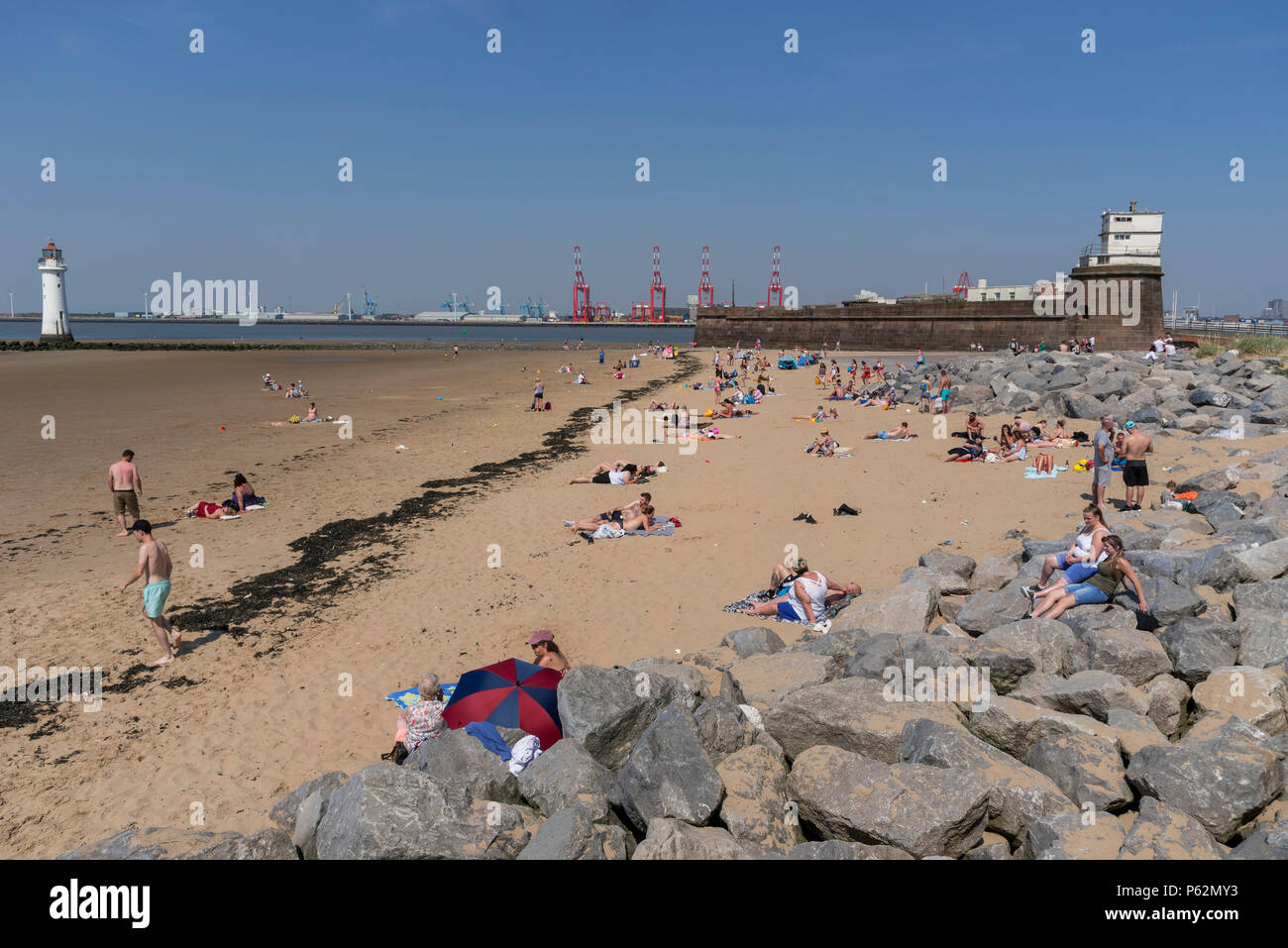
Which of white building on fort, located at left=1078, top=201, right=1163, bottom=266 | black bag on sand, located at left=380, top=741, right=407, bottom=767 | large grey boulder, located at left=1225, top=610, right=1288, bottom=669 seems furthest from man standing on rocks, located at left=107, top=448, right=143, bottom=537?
white building on fort, located at left=1078, top=201, right=1163, bottom=266

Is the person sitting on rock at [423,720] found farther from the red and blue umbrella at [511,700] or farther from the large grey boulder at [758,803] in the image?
the large grey boulder at [758,803]

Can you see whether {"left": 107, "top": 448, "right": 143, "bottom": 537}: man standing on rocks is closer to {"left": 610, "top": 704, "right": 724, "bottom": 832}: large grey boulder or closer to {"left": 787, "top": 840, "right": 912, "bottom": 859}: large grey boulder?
{"left": 610, "top": 704, "right": 724, "bottom": 832}: large grey boulder

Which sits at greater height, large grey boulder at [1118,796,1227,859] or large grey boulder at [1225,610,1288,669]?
large grey boulder at [1225,610,1288,669]

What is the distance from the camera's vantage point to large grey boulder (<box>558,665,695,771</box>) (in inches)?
201

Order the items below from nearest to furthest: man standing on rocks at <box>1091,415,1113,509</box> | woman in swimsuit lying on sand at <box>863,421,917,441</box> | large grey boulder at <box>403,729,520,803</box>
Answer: large grey boulder at <box>403,729,520,803</box> → man standing on rocks at <box>1091,415,1113,509</box> → woman in swimsuit lying on sand at <box>863,421,917,441</box>

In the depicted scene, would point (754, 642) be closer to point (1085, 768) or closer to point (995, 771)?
point (995, 771)

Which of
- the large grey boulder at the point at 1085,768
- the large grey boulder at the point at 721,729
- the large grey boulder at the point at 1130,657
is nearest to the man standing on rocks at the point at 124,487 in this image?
the large grey boulder at the point at 721,729

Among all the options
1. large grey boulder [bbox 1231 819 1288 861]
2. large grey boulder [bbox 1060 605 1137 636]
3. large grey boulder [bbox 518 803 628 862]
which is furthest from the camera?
large grey boulder [bbox 1060 605 1137 636]

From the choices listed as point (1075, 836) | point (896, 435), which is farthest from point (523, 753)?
point (896, 435)

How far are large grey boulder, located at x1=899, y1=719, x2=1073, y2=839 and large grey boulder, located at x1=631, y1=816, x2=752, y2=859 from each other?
4.57ft

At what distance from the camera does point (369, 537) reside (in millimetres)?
11992

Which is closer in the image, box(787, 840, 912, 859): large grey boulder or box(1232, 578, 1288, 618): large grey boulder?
box(787, 840, 912, 859): large grey boulder
